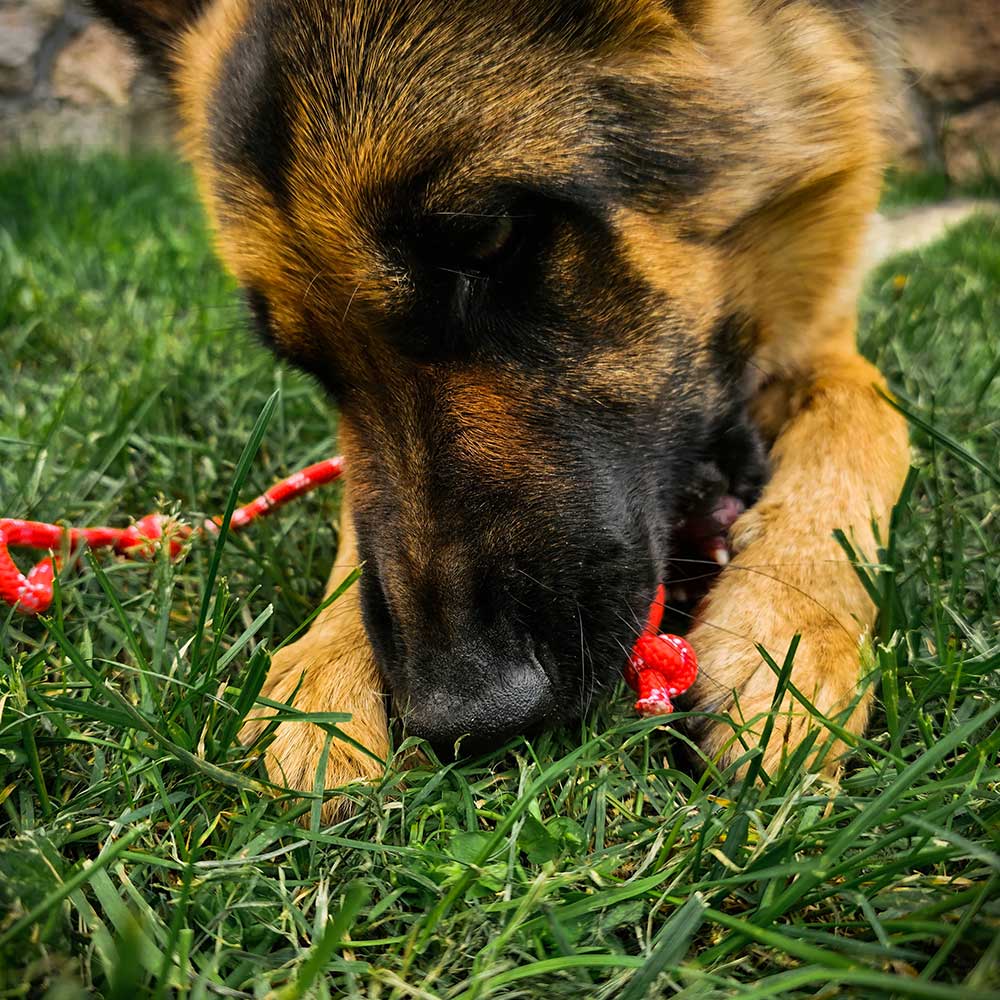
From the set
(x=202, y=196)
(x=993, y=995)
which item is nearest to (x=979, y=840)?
(x=993, y=995)

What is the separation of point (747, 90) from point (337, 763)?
61.8 inches

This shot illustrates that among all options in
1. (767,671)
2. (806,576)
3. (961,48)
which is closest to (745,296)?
(806,576)

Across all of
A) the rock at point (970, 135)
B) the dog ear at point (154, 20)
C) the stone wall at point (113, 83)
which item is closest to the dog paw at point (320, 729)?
the dog ear at point (154, 20)

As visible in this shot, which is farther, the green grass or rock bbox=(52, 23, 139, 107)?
rock bbox=(52, 23, 139, 107)

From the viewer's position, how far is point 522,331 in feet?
5.53

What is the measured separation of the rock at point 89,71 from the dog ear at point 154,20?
503 cm

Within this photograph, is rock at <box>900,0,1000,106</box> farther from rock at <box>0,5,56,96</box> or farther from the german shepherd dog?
rock at <box>0,5,56,96</box>

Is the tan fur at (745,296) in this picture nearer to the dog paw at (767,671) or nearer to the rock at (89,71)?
the dog paw at (767,671)

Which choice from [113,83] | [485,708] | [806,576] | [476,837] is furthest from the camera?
[113,83]

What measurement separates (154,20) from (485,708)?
211 centimetres

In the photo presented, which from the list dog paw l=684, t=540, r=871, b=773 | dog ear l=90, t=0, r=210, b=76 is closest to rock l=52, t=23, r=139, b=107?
dog ear l=90, t=0, r=210, b=76

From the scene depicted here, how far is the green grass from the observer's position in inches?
43.4

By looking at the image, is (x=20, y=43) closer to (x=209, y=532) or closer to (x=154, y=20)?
(x=154, y=20)

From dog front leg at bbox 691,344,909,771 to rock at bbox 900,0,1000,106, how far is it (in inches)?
211
